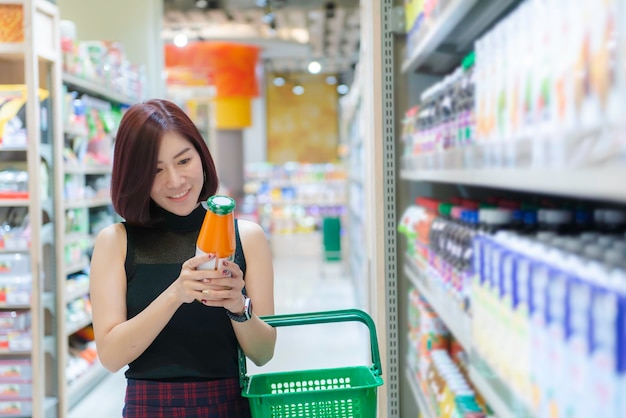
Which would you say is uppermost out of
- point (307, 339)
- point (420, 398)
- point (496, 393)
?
point (496, 393)

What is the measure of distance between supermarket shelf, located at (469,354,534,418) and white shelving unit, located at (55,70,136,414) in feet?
11.3

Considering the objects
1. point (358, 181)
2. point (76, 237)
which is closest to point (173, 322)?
point (76, 237)

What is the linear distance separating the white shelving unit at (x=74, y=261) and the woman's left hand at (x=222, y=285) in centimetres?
322

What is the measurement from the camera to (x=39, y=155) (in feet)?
13.9

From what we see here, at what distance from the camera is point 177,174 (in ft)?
6.08

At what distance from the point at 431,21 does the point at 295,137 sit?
68.1ft

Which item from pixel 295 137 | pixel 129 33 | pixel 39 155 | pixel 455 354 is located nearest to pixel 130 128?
pixel 455 354

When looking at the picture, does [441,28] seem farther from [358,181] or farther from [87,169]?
[358,181]

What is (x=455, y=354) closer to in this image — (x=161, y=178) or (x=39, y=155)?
(x=161, y=178)

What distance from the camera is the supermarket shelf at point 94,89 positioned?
5.11 metres

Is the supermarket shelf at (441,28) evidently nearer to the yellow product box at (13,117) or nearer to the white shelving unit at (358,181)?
the white shelving unit at (358,181)

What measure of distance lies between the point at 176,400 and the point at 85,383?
3.69 metres

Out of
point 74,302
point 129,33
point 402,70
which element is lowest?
point 74,302

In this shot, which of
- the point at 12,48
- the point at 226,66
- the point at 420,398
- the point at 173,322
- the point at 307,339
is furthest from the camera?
the point at 226,66
